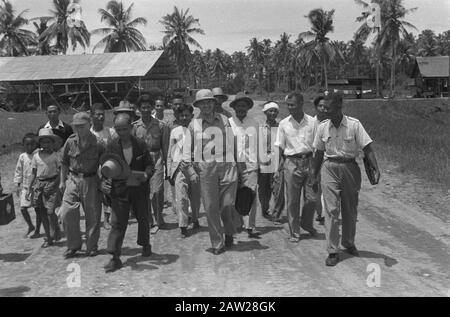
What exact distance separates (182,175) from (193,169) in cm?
20

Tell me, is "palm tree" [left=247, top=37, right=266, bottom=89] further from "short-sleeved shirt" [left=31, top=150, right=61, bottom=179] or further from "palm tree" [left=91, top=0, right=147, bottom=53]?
"short-sleeved shirt" [left=31, top=150, right=61, bottom=179]

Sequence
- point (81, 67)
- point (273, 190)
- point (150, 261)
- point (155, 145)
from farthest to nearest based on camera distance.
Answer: point (81, 67) < point (273, 190) < point (155, 145) < point (150, 261)

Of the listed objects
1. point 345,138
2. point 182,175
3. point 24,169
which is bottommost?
point 182,175

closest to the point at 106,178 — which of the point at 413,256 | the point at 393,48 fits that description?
the point at 413,256

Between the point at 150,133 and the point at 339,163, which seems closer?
the point at 339,163

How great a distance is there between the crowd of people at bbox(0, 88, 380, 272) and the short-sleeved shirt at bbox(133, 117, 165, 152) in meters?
0.01

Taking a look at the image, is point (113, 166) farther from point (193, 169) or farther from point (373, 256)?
point (373, 256)

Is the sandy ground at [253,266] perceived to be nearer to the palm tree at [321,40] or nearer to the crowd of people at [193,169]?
the crowd of people at [193,169]

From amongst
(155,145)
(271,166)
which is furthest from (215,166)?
(271,166)

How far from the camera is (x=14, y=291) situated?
187 inches

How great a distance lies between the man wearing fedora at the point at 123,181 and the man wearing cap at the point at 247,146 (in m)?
1.31

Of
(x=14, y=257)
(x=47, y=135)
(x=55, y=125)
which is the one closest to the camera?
(x=14, y=257)
